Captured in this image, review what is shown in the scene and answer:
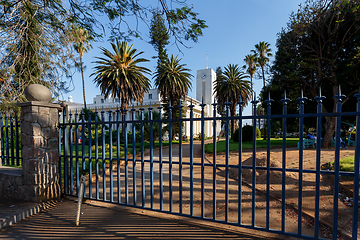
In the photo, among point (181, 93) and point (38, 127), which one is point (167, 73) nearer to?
point (181, 93)

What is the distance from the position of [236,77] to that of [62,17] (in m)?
24.9

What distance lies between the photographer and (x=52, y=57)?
6223 millimetres

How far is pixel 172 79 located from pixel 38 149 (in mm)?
20754

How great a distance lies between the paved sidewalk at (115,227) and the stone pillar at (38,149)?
42 cm

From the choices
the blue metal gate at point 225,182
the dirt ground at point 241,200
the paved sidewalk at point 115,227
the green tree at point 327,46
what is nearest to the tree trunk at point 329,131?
the green tree at point 327,46

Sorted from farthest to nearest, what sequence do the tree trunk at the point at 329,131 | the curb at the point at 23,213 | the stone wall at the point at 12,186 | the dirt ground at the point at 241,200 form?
1. the tree trunk at the point at 329,131
2. the stone wall at the point at 12,186
3. the curb at the point at 23,213
4. the dirt ground at the point at 241,200

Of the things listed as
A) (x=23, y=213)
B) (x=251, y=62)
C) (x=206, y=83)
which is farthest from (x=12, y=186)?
(x=206, y=83)

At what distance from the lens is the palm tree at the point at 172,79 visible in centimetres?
2417

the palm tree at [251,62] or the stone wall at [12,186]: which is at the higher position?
the palm tree at [251,62]

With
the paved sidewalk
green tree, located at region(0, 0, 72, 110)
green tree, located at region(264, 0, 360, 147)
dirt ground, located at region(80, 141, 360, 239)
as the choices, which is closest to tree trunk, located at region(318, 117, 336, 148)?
green tree, located at region(264, 0, 360, 147)

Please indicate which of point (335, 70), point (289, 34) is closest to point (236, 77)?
point (289, 34)

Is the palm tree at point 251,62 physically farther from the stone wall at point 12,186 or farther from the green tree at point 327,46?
the stone wall at point 12,186

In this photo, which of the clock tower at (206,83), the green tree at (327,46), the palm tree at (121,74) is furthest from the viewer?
the clock tower at (206,83)

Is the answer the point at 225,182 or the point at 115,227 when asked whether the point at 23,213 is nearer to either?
the point at 115,227
